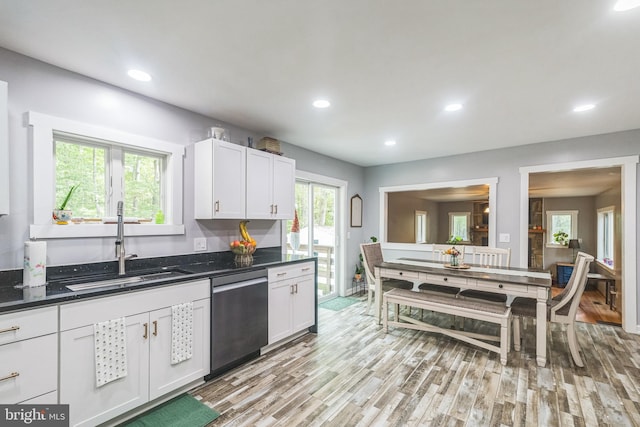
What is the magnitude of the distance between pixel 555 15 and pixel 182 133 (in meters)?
3.03

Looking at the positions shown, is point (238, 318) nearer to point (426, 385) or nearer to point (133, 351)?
point (133, 351)

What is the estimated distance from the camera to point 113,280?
7.43 ft

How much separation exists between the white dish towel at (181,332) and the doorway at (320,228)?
2.17 metres

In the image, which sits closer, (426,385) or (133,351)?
(133,351)

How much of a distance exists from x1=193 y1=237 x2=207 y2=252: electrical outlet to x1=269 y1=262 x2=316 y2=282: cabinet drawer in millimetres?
774

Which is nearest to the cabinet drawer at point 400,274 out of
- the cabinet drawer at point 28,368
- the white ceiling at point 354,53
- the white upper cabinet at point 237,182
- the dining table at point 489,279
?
the dining table at point 489,279

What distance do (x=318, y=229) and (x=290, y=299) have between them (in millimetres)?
1929

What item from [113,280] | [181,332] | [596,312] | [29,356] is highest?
[113,280]

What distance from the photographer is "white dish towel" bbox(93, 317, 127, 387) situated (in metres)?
1.81

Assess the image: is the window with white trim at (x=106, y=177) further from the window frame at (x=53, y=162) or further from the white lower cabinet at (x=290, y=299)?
the white lower cabinet at (x=290, y=299)

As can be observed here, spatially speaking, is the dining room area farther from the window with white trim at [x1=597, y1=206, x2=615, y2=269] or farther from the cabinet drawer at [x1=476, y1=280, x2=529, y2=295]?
the window with white trim at [x1=597, y1=206, x2=615, y2=269]

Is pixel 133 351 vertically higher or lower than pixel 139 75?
lower

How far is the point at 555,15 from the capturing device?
161cm

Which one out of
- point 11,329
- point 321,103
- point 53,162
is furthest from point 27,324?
point 321,103
